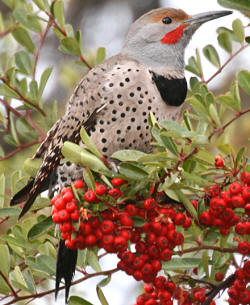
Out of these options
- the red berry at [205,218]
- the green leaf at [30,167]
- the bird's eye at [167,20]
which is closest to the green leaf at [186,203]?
the red berry at [205,218]

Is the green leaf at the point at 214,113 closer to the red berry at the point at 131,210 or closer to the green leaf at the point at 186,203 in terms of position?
the green leaf at the point at 186,203

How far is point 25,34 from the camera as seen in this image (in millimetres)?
3004

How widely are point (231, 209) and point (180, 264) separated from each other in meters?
0.36

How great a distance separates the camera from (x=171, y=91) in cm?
288

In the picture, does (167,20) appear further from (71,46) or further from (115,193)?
(115,193)

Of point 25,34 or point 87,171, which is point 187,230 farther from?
point 25,34

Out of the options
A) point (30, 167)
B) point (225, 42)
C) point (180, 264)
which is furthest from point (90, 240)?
point (225, 42)

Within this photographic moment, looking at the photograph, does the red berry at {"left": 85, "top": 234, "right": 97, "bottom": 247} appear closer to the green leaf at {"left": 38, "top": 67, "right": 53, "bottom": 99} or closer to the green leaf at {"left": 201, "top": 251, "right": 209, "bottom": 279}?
the green leaf at {"left": 201, "top": 251, "right": 209, "bottom": 279}

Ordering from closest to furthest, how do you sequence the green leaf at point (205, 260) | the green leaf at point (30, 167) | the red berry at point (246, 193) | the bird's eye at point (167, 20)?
the red berry at point (246, 193) → the green leaf at point (205, 260) → the green leaf at point (30, 167) → the bird's eye at point (167, 20)

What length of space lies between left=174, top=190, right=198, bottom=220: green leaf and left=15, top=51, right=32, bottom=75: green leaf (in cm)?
132

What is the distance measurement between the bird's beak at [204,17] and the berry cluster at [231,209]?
1261 mm

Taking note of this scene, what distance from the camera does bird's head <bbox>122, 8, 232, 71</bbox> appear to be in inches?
126

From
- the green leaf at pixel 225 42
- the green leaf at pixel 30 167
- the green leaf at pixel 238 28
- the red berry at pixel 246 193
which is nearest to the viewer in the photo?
the red berry at pixel 246 193

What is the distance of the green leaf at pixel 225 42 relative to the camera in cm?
295
